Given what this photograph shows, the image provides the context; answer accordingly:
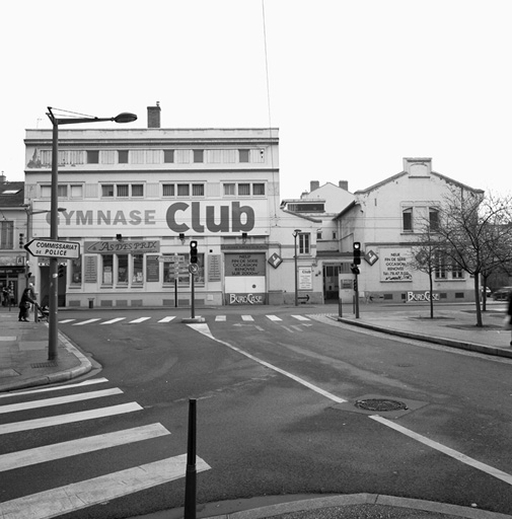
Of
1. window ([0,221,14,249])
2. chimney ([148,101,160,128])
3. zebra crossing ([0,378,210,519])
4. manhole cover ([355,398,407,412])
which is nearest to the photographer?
zebra crossing ([0,378,210,519])

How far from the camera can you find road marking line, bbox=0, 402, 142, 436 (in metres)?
6.24

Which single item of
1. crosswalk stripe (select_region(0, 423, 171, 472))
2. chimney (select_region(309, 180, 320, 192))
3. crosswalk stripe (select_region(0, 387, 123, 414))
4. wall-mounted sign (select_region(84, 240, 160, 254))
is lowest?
crosswalk stripe (select_region(0, 387, 123, 414))

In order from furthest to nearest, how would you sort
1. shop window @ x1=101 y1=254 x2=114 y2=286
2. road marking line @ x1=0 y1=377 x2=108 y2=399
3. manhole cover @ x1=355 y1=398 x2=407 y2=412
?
shop window @ x1=101 y1=254 x2=114 y2=286 < road marking line @ x1=0 y1=377 x2=108 y2=399 < manhole cover @ x1=355 y1=398 x2=407 y2=412

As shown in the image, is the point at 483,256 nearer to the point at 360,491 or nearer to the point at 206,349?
the point at 206,349

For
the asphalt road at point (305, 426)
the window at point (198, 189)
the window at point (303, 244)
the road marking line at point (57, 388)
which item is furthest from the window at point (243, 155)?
the road marking line at point (57, 388)

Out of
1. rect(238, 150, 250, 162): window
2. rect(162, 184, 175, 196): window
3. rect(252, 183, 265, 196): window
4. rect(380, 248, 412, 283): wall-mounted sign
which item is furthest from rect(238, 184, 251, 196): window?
rect(380, 248, 412, 283): wall-mounted sign

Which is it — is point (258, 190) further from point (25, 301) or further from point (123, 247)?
point (25, 301)

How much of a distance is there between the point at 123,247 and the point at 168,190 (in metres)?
5.96

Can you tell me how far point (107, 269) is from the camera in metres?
39.9

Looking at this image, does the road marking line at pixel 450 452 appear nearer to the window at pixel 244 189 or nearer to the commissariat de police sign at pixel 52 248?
the commissariat de police sign at pixel 52 248

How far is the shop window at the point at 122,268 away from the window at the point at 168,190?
6.06 m

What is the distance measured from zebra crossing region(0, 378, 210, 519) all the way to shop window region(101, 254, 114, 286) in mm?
32427

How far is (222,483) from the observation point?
14.4 ft

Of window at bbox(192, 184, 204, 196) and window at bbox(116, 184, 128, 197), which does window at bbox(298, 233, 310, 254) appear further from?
window at bbox(116, 184, 128, 197)
